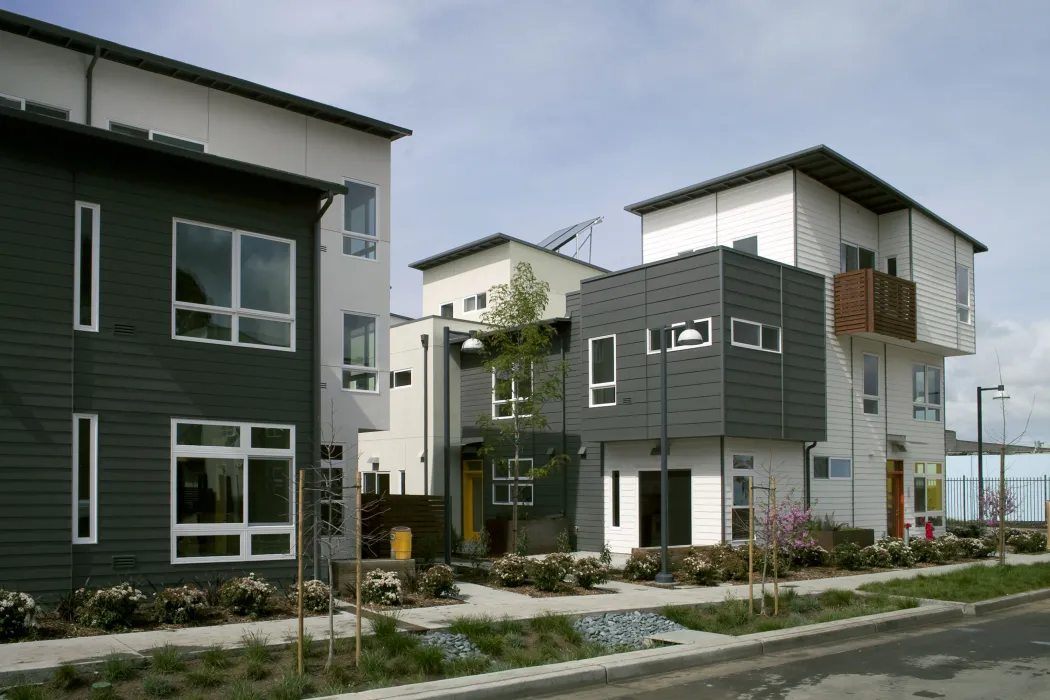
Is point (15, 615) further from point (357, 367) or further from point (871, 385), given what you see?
point (871, 385)

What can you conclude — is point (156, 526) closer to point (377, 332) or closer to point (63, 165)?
point (63, 165)

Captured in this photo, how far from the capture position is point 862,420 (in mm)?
26609

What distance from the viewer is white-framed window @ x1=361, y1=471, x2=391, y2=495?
31016mm

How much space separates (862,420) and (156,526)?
19.1 m

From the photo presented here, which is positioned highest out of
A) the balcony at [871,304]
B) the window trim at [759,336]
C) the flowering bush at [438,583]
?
Result: the balcony at [871,304]

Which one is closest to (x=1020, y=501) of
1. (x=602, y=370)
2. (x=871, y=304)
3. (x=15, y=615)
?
(x=871, y=304)

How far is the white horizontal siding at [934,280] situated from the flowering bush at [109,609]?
22.3 m

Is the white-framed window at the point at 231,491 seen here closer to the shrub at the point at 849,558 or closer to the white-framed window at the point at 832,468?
the shrub at the point at 849,558

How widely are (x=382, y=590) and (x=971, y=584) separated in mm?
10510

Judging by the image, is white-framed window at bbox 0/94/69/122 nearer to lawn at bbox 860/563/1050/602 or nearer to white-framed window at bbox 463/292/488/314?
lawn at bbox 860/563/1050/602

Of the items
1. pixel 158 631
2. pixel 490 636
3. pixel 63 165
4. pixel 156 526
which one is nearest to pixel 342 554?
pixel 156 526

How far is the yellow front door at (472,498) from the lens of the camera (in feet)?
98.2

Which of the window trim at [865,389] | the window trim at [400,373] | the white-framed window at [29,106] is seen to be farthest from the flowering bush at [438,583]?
the window trim at [865,389]

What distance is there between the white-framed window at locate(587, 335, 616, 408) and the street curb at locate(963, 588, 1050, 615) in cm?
1019
